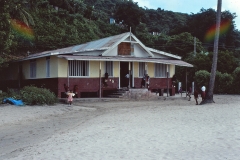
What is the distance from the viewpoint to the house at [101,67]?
25.2 meters

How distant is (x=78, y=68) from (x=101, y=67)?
1.87 m

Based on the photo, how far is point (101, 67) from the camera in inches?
1053

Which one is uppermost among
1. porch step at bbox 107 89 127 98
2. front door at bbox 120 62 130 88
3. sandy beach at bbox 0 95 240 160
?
front door at bbox 120 62 130 88

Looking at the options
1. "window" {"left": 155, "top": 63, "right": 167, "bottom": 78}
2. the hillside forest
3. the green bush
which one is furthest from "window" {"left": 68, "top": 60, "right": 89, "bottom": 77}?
"window" {"left": 155, "top": 63, "right": 167, "bottom": 78}

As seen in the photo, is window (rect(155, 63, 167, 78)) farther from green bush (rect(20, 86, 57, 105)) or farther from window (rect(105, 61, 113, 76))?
green bush (rect(20, 86, 57, 105))

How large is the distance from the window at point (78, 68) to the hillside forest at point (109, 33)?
15.2 feet

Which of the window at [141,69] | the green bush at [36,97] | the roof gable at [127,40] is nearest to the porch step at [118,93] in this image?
the window at [141,69]

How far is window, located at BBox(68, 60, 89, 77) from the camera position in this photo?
25625 mm

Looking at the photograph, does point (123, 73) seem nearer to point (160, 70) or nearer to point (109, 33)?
point (160, 70)

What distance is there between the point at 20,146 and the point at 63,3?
49998 mm

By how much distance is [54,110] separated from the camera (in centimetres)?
1948

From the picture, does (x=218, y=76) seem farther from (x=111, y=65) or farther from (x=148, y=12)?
(x=148, y=12)

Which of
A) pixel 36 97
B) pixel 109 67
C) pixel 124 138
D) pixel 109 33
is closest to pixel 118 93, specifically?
pixel 109 67

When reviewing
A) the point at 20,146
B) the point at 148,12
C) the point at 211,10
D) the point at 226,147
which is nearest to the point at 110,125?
the point at 20,146
